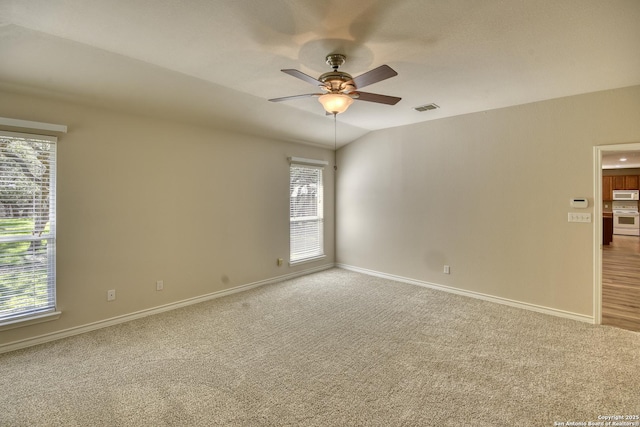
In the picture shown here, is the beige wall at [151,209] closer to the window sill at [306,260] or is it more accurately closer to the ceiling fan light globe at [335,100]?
the window sill at [306,260]

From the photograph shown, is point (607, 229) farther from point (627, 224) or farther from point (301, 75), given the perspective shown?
point (301, 75)

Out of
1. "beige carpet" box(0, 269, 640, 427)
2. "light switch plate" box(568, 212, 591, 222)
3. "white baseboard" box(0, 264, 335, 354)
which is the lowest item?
"beige carpet" box(0, 269, 640, 427)

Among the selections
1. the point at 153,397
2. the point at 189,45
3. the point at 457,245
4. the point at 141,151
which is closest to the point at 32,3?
the point at 189,45

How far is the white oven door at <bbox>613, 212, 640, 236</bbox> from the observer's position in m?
9.79

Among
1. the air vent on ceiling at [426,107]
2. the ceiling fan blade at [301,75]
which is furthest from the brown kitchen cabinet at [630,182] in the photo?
the ceiling fan blade at [301,75]

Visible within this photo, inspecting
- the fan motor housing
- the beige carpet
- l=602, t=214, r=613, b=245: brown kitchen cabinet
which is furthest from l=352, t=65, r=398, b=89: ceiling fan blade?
l=602, t=214, r=613, b=245: brown kitchen cabinet

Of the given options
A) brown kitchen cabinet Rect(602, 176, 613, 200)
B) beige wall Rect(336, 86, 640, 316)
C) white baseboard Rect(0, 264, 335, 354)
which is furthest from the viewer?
brown kitchen cabinet Rect(602, 176, 613, 200)

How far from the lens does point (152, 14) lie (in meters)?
1.99

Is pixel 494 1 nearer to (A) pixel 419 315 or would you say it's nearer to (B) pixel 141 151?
(A) pixel 419 315

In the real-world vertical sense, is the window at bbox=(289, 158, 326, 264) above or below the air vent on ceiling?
below

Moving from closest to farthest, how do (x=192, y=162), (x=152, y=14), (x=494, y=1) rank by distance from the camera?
(x=494, y=1)
(x=152, y=14)
(x=192, y=162)

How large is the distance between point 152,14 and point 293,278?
4.20 metres

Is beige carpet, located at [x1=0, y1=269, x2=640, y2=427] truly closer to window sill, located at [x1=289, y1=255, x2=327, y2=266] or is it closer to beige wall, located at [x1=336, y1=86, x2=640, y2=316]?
beige wall, located at [x1=336, y1=86, x2=640, y2=316]

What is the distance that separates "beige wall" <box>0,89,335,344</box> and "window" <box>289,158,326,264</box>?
331 mm
